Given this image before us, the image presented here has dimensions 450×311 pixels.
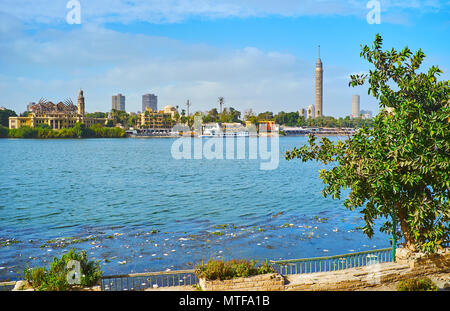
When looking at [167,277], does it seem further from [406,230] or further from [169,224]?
[169,224]

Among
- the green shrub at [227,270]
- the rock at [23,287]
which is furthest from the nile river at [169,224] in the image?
the green shrub at [227,270]

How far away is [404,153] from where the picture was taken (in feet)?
38.2

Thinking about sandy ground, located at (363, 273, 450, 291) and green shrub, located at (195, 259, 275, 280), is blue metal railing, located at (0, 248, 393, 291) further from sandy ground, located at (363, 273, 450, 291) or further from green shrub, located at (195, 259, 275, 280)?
sandy ground, located at (363, 273, 450, 291)

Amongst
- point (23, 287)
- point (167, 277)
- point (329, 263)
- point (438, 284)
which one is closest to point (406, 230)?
point (438, 284)

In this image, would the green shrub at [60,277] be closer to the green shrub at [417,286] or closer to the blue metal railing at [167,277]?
the blue metal railing at [167,277]

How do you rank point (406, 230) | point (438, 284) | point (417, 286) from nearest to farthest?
point (417, 286) → point (438, 284) → point (406, 230)

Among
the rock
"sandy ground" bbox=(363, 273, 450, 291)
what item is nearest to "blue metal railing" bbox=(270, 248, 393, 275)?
"sandy ground" bbox=(363, 273, 450, 291)

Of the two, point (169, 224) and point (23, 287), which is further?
point (169, 224)

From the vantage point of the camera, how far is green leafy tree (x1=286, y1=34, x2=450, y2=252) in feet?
37.8

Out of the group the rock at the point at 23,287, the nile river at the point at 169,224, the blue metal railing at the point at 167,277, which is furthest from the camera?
the nile river at the point at 169,224

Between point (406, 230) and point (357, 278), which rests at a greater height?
point (406, 230)

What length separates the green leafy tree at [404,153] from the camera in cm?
1153
